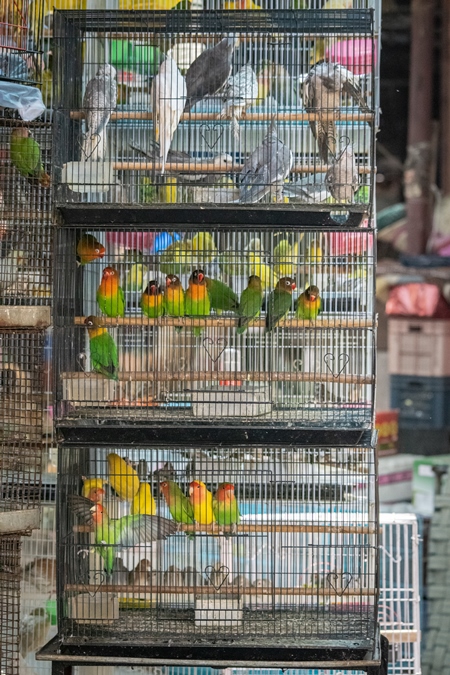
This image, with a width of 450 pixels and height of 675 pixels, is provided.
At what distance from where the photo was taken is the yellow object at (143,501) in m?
2.65

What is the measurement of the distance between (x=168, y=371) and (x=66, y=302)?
0.41 meters

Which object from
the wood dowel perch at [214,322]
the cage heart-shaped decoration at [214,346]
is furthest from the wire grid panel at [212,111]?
the cage heart-shaped decoration at [214,346]

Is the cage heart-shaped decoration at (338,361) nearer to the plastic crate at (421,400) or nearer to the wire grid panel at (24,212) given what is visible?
the plastic crate at (421,400)

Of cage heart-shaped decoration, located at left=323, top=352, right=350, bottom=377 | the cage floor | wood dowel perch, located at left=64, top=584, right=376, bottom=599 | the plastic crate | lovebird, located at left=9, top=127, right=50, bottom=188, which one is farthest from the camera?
the plastic crate

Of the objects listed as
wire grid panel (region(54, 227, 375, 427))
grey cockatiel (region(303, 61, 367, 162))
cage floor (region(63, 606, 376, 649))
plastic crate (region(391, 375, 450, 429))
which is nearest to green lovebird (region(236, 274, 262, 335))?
wire grid panel (region(54, 227, 375, 427))

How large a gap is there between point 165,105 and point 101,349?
0.81 meters

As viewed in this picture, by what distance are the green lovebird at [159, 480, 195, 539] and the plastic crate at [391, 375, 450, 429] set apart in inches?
54.5

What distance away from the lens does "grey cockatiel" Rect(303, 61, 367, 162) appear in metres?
2.54

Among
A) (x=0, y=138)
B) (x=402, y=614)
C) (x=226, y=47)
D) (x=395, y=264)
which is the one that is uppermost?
(x=226, y=47)

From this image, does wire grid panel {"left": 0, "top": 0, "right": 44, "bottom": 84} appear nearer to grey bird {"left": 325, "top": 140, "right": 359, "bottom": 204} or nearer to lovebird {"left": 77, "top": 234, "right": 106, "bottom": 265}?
lovebird {"left": 77, "top": 234, "right": 106, "bottom": 265}

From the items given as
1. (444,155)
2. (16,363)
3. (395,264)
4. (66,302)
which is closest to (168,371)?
(66,302)

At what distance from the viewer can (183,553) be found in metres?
2.94

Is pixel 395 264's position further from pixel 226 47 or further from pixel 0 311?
pixel 0 311

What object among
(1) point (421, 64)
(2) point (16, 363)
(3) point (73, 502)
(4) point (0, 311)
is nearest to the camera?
(4) point (0, 311)
